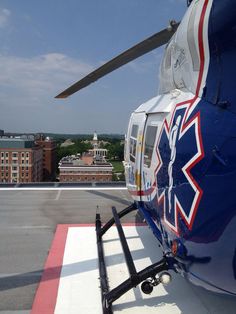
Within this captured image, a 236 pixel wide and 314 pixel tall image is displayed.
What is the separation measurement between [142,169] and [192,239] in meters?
1.84

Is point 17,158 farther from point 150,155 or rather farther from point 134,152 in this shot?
point 150,155

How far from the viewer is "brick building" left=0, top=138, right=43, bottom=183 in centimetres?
7250

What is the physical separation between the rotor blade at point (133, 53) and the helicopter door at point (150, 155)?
0.90m

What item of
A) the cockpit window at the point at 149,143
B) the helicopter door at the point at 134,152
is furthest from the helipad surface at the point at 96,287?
the cockpit window at the point at 149,143

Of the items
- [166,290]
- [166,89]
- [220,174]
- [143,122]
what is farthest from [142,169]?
[220,174]

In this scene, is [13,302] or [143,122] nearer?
[13,302]

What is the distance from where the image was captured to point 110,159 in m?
111

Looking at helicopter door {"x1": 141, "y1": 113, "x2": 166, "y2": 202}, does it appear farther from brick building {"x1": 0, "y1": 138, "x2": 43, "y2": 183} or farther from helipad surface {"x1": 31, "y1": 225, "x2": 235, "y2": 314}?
brick building {"x1": 0, "y1": 138, "x2": 43, "y2": 183}

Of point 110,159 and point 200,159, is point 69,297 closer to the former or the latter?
point 200,159

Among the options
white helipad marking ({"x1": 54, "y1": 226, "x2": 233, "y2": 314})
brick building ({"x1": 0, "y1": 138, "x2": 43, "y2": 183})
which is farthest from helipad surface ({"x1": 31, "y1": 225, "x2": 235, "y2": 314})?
brick building ({"x1": 0, "y1": 138, "x2": 43, "y2": 183})

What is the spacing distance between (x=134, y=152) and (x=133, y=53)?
4.40 feet

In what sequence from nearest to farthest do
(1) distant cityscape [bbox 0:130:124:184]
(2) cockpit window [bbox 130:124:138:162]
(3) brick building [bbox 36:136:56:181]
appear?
(2) cockpit window [bbox 130:124:138:162]
(1) distant cityscape [bbox 0:130:124:184]
(3) brick building [bbox 36:136:56:181]

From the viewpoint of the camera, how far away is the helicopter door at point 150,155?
412cm

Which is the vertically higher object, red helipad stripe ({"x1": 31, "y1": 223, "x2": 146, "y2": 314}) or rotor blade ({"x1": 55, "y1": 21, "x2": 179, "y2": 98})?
rotor blade ({"x1": 55, "y1": 21, "x2": 179, "y2": 98})
